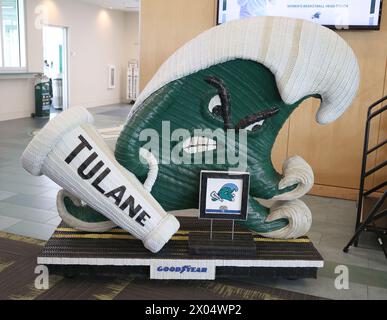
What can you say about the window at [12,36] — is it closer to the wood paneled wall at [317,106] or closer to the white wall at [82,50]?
the white wall at [82,50]

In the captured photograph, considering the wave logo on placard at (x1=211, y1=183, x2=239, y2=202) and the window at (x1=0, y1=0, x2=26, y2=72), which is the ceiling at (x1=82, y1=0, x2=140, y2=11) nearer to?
the window at (x1=0, y1=0, x2=26, y2=72)

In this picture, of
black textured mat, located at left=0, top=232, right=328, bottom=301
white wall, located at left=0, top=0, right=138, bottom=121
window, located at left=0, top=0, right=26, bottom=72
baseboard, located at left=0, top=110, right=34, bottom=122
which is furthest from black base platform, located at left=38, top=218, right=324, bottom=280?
window, located at left=0, top=0, right=26, bottom=72

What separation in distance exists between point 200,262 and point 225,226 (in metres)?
0.56

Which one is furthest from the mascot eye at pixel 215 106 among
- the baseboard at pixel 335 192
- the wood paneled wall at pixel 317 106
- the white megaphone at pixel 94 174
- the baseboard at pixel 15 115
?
the baseboard at pixel 15 115

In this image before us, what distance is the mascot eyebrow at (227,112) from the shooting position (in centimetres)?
237

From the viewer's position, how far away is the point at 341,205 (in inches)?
163

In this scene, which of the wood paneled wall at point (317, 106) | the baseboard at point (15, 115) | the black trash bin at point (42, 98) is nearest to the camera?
the wood paneled wall at point (317, 106)

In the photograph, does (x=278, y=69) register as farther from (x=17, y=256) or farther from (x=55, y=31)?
(x=55, y=31)

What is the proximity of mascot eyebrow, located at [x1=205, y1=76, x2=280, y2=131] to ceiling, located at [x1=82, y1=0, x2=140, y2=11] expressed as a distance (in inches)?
350

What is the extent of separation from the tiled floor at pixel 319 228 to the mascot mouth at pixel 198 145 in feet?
1.52

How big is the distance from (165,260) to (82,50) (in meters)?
9.87

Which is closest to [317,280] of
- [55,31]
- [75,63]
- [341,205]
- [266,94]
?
[266,94]

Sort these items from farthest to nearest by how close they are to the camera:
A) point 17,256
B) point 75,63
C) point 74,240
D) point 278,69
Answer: point 75,63 → point 17,256 → point 74,240 → point 278,69

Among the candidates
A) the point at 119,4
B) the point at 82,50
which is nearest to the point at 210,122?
the point at 82,50
